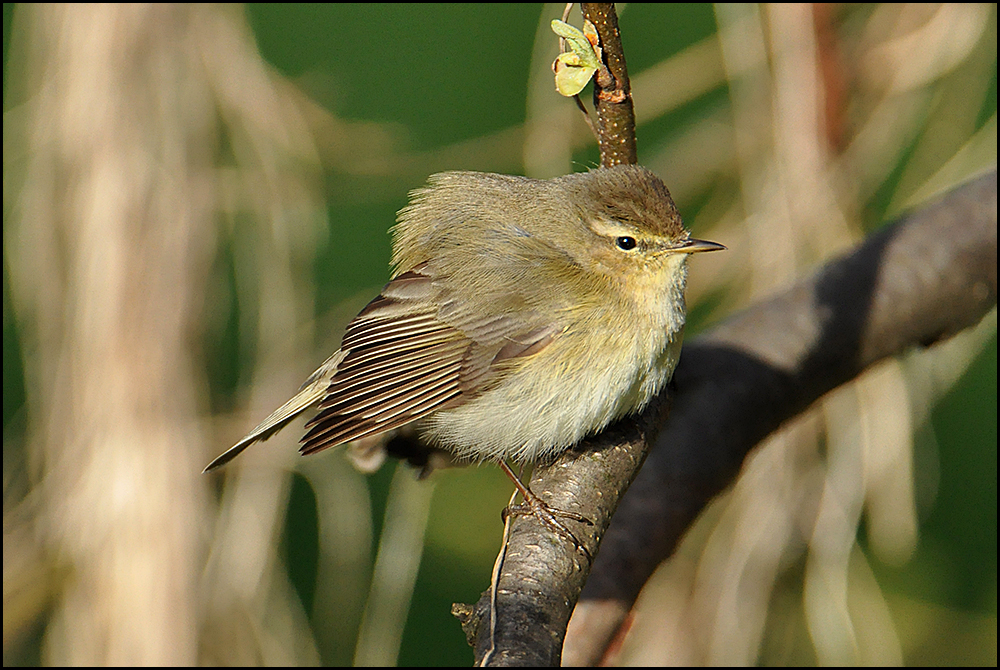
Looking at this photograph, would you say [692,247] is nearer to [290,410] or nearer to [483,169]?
[290,410]

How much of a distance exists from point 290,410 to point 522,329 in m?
0.54

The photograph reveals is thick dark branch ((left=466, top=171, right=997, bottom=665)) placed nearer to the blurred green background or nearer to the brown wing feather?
the brown wing feather

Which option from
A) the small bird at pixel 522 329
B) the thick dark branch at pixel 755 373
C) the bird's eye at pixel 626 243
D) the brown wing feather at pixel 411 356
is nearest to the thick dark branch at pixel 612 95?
the small bird at pixel 522 329

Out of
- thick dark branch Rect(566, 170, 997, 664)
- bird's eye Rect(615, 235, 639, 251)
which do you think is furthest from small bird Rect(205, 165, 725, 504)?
thick dark branch Rect(566, 170, 997, 664)

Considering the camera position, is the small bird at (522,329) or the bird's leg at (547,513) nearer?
the bird's leg at (547,513)

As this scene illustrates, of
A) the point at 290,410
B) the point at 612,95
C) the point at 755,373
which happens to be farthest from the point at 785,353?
the point at 290,410

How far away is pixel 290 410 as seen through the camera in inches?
84.1

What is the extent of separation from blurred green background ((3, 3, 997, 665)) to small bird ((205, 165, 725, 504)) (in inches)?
43.1

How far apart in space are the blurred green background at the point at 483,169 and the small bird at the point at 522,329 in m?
1.09

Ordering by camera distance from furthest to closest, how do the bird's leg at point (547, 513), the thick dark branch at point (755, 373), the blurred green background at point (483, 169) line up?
the blurred green background at point (483, 169) < the thick dark branch at point (755, 373) < the bird's leg at point (547, 513)

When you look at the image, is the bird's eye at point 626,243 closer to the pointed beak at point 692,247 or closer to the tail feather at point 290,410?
the pointed beak at point 692,247

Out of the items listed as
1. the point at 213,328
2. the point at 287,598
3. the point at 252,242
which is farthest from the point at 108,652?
the point at 252,242

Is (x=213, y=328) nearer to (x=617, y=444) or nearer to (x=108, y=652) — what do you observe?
(x=108, y=652)

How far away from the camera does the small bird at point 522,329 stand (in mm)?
1978
